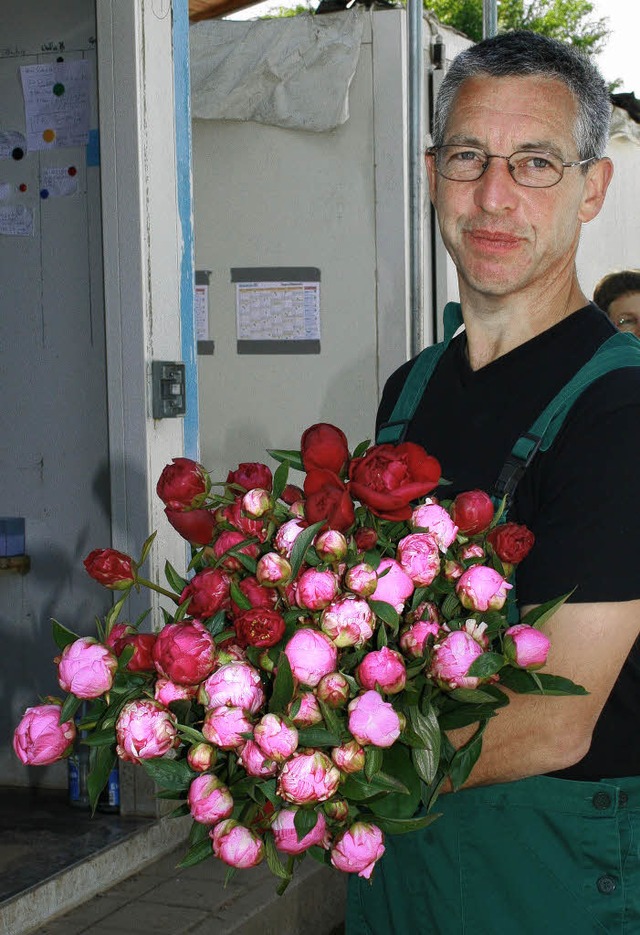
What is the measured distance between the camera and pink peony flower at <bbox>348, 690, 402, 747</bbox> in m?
1.27

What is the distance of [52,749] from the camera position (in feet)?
4.75

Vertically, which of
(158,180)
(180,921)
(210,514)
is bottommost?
(180,921)

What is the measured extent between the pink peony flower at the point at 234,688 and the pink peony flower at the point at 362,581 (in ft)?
0.43

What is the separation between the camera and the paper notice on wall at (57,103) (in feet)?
13.7

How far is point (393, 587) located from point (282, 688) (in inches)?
6.1

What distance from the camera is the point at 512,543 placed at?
4.70 feet

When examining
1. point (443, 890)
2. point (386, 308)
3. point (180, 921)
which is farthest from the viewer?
point (386, 308)

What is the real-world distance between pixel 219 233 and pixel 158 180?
7.82 ft

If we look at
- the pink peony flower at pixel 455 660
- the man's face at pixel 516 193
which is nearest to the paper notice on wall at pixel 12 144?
the man's face at pixel 516 193

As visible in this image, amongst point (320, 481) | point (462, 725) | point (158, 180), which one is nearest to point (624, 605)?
point (462, 725)

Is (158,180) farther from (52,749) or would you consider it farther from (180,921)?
(52,749)

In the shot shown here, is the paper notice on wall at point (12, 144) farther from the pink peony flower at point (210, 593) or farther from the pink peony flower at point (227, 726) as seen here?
the pink peony flower at point (227, 726)

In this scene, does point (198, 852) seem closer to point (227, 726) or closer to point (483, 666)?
point (227, 726)

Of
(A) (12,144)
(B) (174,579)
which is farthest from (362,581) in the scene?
(A) (12,144)
